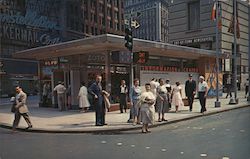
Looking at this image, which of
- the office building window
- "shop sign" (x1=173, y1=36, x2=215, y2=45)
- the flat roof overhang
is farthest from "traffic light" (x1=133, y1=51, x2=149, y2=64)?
the office building window

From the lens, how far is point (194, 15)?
102ft

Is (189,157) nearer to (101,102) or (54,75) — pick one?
(101,102)

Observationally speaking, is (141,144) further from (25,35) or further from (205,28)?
(25,35)

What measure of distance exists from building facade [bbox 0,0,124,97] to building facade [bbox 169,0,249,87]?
1039 inches

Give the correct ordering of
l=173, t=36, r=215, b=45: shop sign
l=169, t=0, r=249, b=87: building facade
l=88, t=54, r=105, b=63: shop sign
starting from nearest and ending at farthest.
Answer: l=88, t=54, r=105, b=63: shop sign → l=173, t=36, r=215, b=45: shop sign → l=169, t=0, r=249, b=87: building facade

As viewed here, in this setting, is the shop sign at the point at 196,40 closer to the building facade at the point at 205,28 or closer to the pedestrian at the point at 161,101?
the building facade at the point at 205,28

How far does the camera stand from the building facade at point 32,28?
51.4m

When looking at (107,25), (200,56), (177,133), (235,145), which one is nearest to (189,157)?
(235,145)

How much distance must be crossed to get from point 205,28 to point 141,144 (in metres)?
22.6

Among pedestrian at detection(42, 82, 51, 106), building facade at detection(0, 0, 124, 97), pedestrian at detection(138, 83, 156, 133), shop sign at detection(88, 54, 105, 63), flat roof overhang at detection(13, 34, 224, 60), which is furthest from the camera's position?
building facade at detection(0, 0, 124, 97)

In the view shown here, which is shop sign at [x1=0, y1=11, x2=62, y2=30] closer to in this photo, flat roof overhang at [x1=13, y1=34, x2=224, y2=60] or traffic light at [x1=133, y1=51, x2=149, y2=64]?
flat roof overhang at [x1=13, y1=34, x2=224, y2=60]

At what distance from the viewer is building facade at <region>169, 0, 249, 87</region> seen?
96.1 ft

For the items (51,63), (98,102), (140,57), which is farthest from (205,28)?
(98,102)

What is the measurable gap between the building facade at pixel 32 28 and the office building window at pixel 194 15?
27511mm
